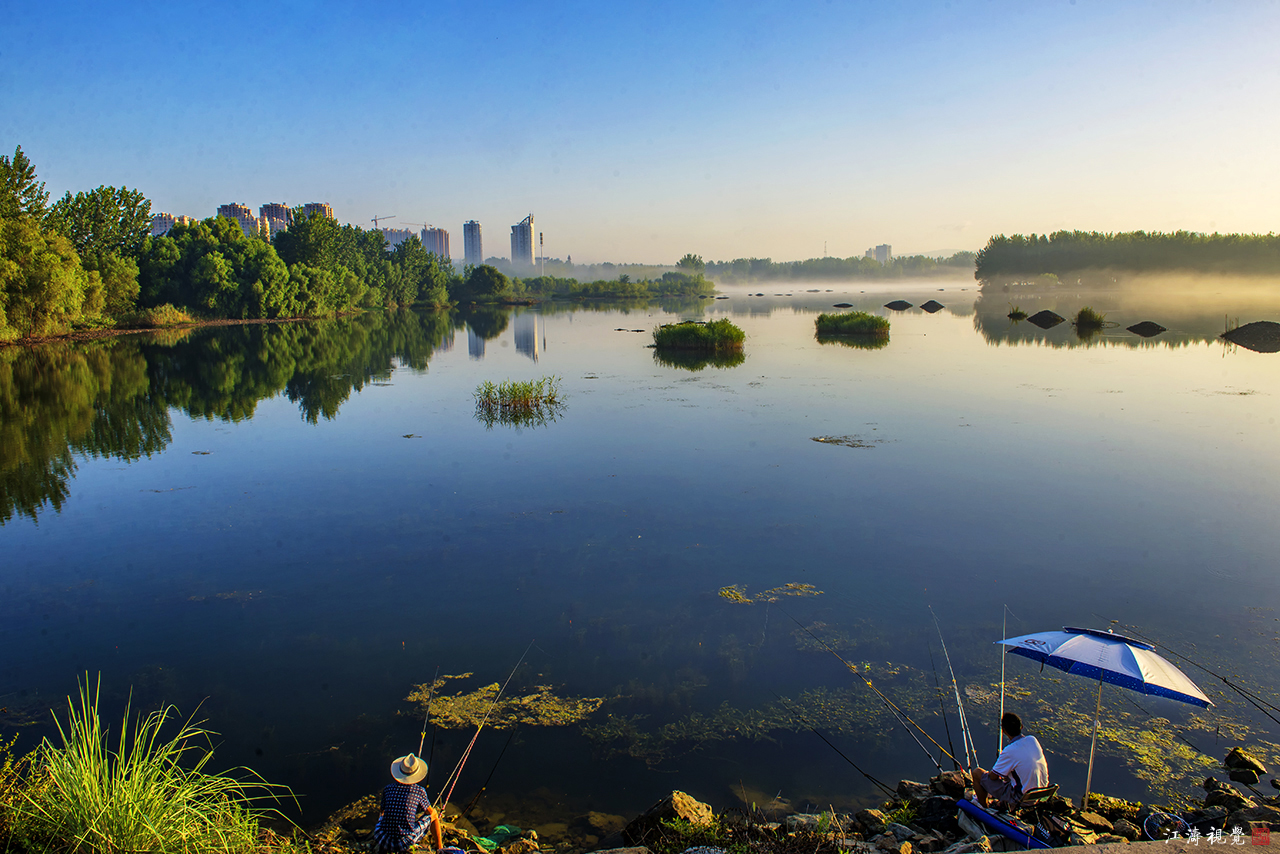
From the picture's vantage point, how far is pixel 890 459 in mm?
17672

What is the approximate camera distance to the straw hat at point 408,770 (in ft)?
17.1

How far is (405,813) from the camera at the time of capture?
16.9ft

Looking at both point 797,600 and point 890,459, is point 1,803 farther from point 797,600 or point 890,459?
point 890,459

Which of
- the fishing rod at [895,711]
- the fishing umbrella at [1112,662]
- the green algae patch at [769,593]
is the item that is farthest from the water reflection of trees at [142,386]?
the fishing umbrella at [1112,662]

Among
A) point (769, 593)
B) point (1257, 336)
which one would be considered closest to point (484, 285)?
point (1257, 336)

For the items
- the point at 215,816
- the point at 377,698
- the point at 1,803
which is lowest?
the point at 377,698

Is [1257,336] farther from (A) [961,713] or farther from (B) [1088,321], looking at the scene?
(A) [961,713]

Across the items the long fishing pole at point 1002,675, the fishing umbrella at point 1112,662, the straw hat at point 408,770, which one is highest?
the fishing umbrella at point 1112,662

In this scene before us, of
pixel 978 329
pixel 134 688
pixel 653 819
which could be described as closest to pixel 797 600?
pixel 653 819

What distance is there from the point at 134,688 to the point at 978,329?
64111mm

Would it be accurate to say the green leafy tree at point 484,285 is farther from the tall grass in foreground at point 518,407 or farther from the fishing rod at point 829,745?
the fishing rod at point 829,745

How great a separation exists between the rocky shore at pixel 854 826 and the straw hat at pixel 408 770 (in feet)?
2.45

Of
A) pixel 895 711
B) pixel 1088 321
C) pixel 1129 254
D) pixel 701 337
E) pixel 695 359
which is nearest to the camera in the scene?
pixel 895 711

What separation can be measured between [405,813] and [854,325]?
172 ft
